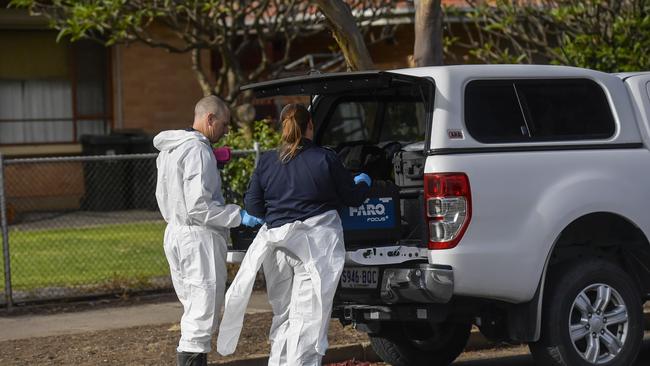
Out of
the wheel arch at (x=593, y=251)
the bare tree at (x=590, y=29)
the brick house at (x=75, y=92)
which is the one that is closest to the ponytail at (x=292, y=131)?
the wheel arch at (x=593, y=251)

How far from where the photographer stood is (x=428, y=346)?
31.1 feet

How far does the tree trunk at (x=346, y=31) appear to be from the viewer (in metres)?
11.1

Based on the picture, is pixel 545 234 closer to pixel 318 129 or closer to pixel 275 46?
pixel 318 129

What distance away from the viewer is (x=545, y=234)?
811 centimetres

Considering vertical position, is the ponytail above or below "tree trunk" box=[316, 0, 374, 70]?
below

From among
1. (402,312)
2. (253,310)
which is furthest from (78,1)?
(402,312)

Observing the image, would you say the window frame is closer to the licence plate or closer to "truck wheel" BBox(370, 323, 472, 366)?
the licence plate

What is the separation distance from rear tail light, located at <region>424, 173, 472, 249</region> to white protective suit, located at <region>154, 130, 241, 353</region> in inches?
47.0

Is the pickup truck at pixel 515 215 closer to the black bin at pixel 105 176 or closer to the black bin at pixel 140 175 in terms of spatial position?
the black bin at pixel 140 175

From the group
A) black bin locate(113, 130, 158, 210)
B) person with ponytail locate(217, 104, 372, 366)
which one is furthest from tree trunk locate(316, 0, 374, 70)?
black bin locate(113, 130, 158, 210)

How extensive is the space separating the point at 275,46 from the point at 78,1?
8.40 meters

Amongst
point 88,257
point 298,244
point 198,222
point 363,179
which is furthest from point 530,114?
point 88,257

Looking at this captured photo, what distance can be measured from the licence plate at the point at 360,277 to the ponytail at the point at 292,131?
0.82 m

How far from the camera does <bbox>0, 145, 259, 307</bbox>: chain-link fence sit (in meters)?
12.8
